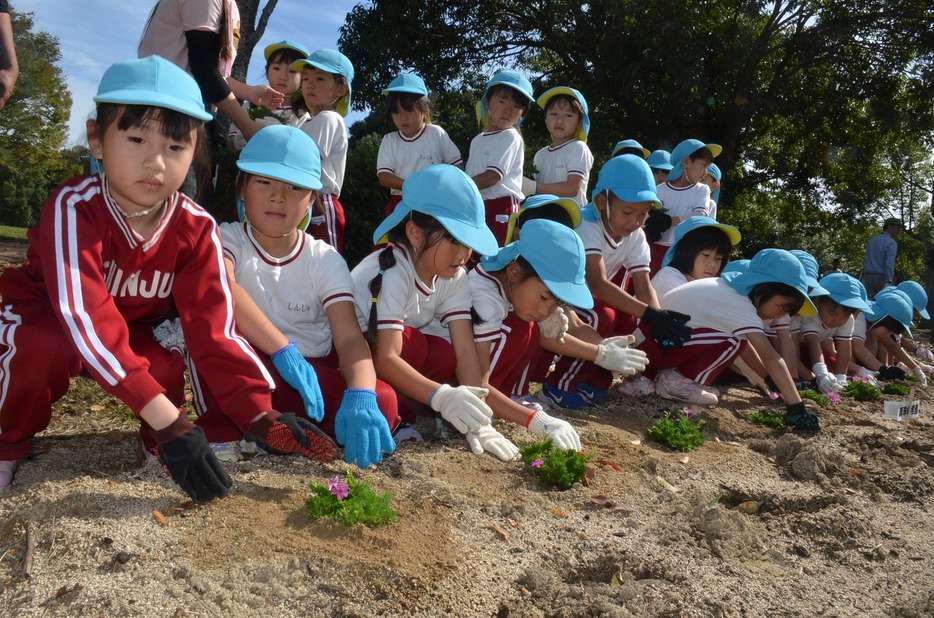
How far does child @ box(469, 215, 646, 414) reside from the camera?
334cm

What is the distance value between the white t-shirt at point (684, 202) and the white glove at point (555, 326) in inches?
106

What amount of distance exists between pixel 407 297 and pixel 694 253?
2894 millimetres

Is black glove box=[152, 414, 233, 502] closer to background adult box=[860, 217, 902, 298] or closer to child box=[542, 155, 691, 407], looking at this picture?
child box=[542, 155, 691, 407]

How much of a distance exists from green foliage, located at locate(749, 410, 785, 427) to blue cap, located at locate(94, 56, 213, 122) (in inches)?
142

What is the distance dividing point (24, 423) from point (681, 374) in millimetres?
3820

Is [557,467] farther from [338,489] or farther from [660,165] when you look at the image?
[660,165]

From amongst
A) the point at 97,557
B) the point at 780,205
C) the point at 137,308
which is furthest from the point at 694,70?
the point at 97,557

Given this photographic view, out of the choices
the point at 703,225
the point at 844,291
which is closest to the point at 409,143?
the point at 703,225

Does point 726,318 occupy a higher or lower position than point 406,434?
higher

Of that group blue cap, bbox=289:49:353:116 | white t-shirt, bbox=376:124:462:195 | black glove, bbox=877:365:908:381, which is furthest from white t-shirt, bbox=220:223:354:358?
black glove, bbox=877:365:908:381

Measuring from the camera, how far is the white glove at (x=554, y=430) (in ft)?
10.6

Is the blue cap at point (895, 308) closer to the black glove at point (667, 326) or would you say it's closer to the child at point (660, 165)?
the child at point (660, 165)

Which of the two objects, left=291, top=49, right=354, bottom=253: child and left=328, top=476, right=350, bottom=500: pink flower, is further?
left=291, top=49, right=354, bottom=253: child

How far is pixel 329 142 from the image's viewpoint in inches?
167
